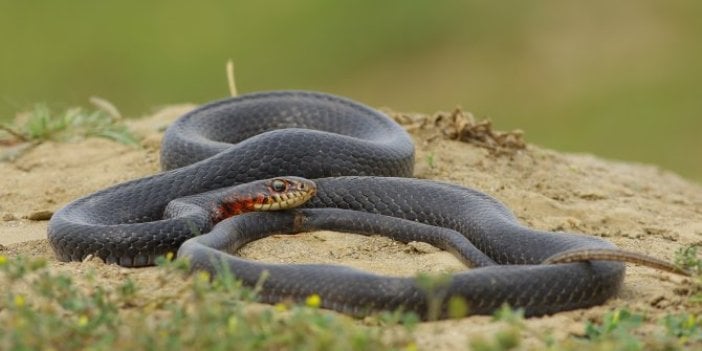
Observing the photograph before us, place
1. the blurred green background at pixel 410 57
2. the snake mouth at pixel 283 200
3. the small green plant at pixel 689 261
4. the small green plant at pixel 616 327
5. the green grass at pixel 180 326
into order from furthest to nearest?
the blurred green background at pixel 410 57
the snake mouth at pixel 283 200
the small green plant at pixel 689 261
the small green plant at pixel 616 327
the green grass at pixel 180 326

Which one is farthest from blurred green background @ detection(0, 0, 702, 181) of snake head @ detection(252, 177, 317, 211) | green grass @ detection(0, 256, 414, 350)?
green grass @ detection(0, 256, 414, 350)

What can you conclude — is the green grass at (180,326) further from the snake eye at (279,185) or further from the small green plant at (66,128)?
the small green plant at (66,128)

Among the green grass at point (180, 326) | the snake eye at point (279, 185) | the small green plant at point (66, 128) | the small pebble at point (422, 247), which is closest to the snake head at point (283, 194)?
the snake eye at point (279, 185)

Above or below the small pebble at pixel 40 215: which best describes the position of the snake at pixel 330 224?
above

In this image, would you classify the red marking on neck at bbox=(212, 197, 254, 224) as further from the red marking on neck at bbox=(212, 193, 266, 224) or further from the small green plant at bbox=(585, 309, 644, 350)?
the small green plant at bbox=(585, 309, 644, 350)

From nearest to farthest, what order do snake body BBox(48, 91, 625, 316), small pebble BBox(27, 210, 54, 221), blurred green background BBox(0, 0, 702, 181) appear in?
snake body BBox(48, 91, 625, 316) < small pebble BBox(27, 210, 54, 221) < blurred green background BBox(0, 0, 702, 181)

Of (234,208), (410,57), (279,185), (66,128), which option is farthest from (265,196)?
(410,57)

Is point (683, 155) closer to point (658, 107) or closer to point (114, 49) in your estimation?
point (658, 107)
